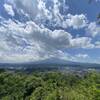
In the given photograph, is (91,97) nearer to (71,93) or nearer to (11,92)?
(71,93)

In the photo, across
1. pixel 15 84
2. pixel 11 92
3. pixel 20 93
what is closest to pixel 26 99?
pixel 20 93

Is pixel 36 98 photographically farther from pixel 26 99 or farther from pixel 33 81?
pixel 33 81

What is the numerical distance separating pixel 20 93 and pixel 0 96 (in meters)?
7.22

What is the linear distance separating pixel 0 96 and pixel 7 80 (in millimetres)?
12085

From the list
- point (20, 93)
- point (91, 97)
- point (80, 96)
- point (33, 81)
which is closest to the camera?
point (91, 97)

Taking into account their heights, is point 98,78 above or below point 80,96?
above

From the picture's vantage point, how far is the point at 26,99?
214ft

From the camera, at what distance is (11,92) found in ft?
244

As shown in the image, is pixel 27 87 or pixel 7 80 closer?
pixel 27 87

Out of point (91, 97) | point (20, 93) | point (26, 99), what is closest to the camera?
point (91, 97)

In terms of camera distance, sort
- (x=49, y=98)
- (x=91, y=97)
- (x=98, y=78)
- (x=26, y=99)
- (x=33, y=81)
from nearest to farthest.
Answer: (x=91, y=97), (x=49, y=98), (x=98, y=78), (x=26, y=99), (x=33, y=81)

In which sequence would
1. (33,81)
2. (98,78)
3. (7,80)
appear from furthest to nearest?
(7,80)
(33,81)
(98,78)

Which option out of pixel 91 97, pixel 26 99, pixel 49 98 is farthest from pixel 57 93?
pixel 26 99

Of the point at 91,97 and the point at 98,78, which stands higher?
the point at 98,78
